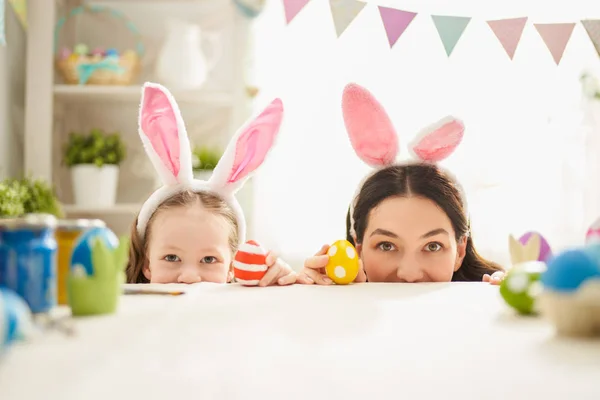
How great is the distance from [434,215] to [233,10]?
5.25ft


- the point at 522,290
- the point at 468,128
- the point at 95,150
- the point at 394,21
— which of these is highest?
the point at 394,21

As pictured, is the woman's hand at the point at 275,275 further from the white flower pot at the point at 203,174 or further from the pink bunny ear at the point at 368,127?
the white flower pot at the point at 203,174

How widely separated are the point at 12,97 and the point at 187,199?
1.51 meters

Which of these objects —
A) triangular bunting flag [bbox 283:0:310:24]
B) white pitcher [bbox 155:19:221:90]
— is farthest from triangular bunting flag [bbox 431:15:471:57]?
white pitcher [bbox 155:19:221:90]

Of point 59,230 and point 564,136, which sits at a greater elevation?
point 564,136

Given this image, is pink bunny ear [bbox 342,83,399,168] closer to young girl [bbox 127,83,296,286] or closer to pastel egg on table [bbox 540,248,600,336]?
young girl [bbox 127,83,296,286]

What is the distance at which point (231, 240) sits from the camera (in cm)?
135

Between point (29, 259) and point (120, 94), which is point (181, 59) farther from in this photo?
point (29, 259)

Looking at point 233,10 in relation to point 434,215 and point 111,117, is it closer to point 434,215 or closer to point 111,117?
point 111,117

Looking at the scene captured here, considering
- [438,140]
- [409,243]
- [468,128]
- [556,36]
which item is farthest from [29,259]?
[468,128]

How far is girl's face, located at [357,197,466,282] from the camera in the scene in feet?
4.12

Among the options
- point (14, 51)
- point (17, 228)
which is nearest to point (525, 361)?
point (17, 228)

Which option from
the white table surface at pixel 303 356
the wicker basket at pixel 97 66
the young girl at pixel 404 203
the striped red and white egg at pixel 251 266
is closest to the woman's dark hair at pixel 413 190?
the young girl at pixel 404 203

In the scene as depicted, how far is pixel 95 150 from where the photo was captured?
8.10ft
